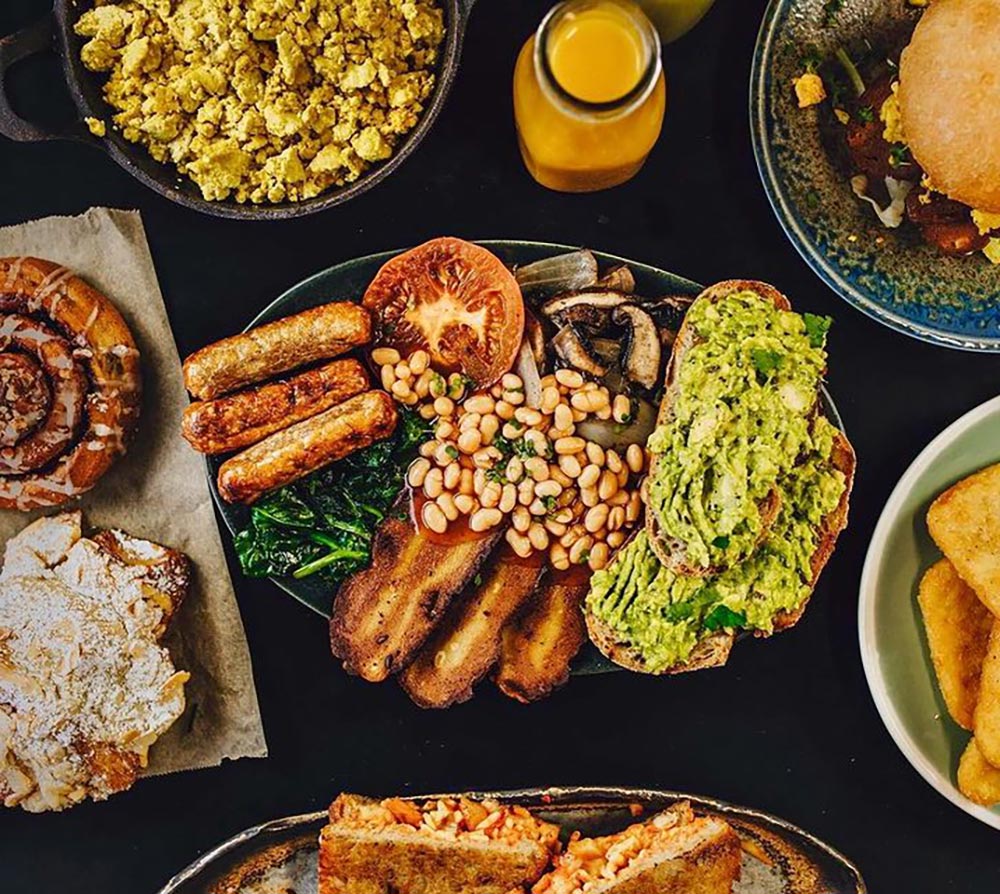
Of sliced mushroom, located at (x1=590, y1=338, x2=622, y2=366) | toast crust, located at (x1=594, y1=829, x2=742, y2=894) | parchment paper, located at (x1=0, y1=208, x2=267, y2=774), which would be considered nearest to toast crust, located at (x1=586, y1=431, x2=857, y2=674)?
toast crust, located at (x1=594, y1=829, x2=742, y2=894)

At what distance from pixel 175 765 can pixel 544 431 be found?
1.40 meters

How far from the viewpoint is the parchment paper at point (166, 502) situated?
3203mm

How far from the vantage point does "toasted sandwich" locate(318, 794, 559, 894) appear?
9.83 feet

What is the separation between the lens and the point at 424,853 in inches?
118

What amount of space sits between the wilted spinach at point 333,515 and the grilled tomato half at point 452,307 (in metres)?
0.19

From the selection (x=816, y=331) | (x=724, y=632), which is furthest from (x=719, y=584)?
(x=816, y=331)

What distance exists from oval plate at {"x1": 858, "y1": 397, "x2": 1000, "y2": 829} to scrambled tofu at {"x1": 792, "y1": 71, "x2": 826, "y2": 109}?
93 cm

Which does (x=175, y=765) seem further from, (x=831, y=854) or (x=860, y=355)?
(x=860, y=355)

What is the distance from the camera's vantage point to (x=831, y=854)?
316 centimetres

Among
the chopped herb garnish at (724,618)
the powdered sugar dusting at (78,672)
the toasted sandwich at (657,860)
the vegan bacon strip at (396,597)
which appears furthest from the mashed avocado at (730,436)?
the powdered sugar dusting at (78,672)

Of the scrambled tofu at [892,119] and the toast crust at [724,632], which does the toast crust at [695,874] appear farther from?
the scrambled tofu at [892,119]

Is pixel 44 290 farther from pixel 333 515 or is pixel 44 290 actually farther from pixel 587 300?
pixel 587 300

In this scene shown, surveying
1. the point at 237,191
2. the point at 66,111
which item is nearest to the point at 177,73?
the point at 237,191

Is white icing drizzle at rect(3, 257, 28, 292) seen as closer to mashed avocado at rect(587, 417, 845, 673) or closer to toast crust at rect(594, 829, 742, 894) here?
mashed avocado at rect(587, 417, 845, 673)
